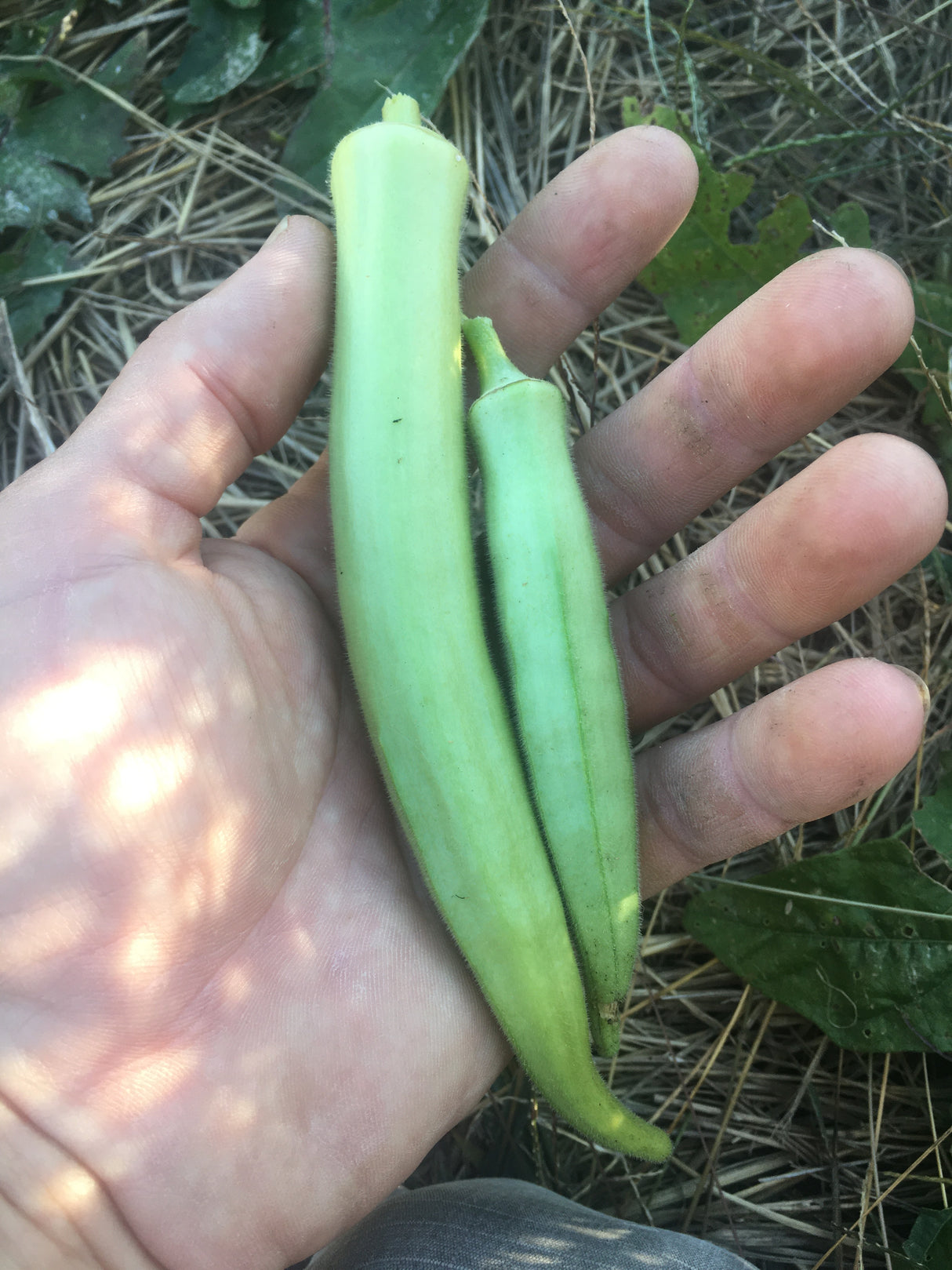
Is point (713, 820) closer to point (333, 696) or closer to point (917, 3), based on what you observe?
point (333, 696)

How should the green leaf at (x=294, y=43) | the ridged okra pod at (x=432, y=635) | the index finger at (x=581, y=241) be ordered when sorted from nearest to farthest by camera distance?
the ridged okra pod at (x=432, y=635)
the index finger at (x=581, y=241)
the green leaf at (x=294, y=43)

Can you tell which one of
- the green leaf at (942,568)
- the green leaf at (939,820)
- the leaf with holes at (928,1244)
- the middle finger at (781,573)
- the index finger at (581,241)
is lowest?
the leaf with holes at (928,1244)

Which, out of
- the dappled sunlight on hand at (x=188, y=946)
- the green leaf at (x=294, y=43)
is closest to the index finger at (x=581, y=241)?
the dappled sunlight on hand at (x=188, y=946)

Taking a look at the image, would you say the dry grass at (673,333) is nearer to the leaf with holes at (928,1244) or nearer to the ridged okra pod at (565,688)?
the leaf with holes at (928,1244)

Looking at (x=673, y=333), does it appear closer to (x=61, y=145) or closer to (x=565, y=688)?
(x=565, y=688)

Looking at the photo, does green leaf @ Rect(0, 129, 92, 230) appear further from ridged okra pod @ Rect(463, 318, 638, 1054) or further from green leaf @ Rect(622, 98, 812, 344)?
ridged okra pod @ Rect(463, 318, 638, 1054)

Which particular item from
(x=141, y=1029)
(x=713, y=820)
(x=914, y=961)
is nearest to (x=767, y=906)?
(x=914, y=961)

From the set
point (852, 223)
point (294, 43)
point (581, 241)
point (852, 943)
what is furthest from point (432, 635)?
point (294, 43)
